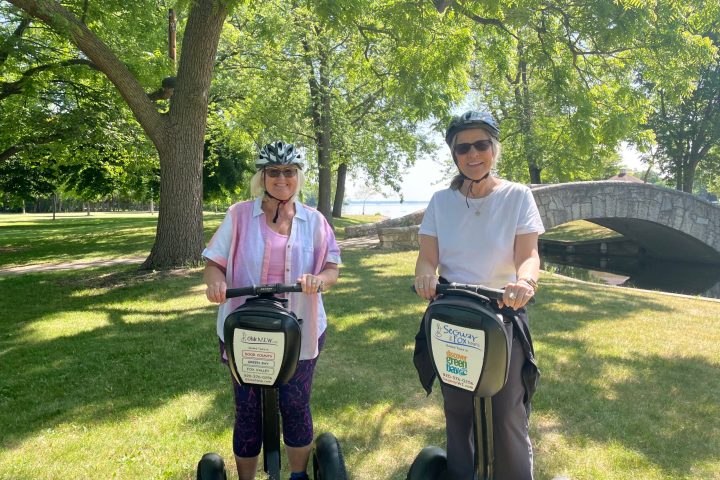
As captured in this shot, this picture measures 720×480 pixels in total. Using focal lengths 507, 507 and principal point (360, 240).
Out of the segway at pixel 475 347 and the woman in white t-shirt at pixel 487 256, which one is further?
the woman in white t-shirt at pixel 487 256

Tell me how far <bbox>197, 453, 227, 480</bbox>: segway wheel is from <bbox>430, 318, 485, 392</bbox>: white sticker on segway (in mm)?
1255

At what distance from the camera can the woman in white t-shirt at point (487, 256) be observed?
2.09m

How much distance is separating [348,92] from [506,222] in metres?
19.3

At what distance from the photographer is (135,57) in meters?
11.1

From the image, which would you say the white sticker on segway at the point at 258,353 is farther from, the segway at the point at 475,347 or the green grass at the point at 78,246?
the green grass at the point at 78,246

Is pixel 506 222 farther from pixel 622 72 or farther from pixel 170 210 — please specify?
pixel 622 72

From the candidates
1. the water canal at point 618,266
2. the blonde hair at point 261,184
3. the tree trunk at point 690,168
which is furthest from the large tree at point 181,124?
the tree trunk at point 690,168

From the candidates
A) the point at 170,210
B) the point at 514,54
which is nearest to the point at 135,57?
the point at 170,210

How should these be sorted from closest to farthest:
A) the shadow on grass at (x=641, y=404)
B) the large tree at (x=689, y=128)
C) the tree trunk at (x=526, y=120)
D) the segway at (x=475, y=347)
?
the segway at (x=475, y=347), the shadow on grass at (x=641, y=404), the tree trunk at (x=526, y=120), the large tree at (x=689, y=128)

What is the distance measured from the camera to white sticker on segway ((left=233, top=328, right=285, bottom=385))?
2.09 m

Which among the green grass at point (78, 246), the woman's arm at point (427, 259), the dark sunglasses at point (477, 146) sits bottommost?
the green grass at point (78, 246)

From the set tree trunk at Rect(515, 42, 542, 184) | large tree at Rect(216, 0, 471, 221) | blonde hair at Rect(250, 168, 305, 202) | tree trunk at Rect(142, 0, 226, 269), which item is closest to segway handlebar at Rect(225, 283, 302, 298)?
blonde hair at Rect(250, 168, 305, 202)

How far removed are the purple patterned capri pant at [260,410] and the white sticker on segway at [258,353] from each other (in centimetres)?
21

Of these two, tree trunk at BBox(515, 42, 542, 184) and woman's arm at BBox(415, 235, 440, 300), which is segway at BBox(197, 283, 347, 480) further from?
tree trunk at BBox(515, 42, 542, 184)
